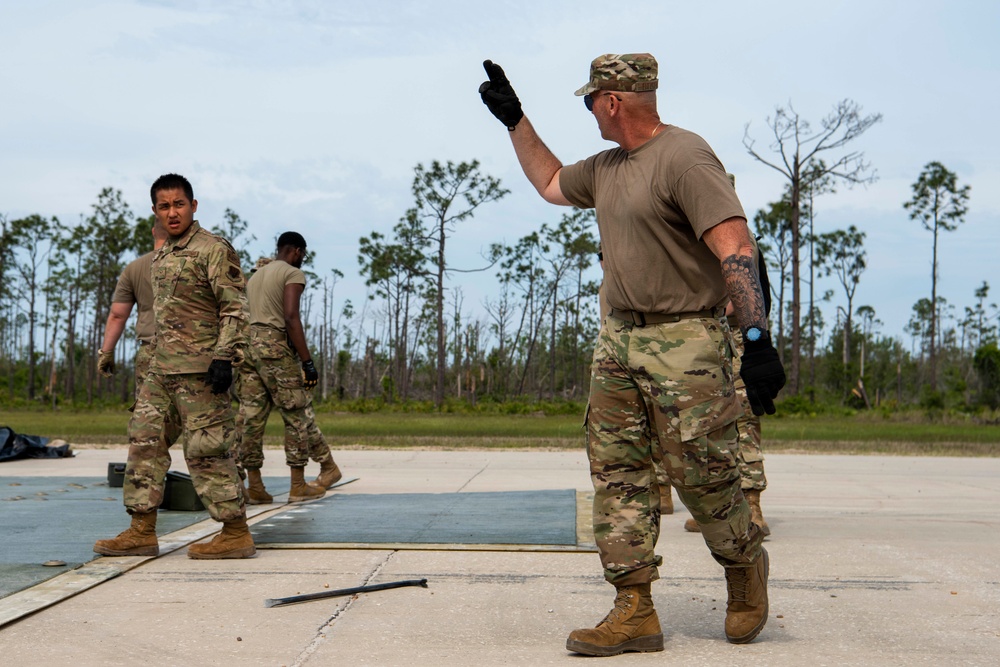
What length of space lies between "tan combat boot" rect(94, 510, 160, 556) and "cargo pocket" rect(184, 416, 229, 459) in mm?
376

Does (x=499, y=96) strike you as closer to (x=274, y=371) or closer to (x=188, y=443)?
(x=188, y=443)

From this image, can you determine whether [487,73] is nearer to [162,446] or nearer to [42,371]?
[162,446]

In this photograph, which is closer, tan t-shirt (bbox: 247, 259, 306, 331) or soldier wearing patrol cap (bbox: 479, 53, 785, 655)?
soldier wearing patrol cap (bbox: 479, 53, 785, 655)

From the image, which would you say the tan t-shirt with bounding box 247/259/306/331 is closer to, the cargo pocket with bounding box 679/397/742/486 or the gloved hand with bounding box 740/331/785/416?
the cargo pocket with bounding box 679/397/742/486

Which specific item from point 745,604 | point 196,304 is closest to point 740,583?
point 745,604

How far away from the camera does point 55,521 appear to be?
640 cm

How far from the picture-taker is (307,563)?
503cm

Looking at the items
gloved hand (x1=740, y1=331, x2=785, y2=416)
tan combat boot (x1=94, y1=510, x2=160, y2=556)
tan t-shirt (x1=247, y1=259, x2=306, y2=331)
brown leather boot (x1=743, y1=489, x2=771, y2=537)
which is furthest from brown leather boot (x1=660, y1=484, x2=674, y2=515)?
gloved hand (x1=740, y1=331, x2=785, y2=416)

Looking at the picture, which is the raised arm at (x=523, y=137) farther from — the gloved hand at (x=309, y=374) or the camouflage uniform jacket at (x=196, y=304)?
the gloved hand at (x=309, y=374)

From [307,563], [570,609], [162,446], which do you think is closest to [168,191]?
[162,446]

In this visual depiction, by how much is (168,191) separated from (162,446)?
1322mm

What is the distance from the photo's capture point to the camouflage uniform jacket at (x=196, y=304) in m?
5.38

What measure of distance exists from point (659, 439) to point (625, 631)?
2.12 ft

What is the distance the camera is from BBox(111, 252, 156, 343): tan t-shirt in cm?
662
